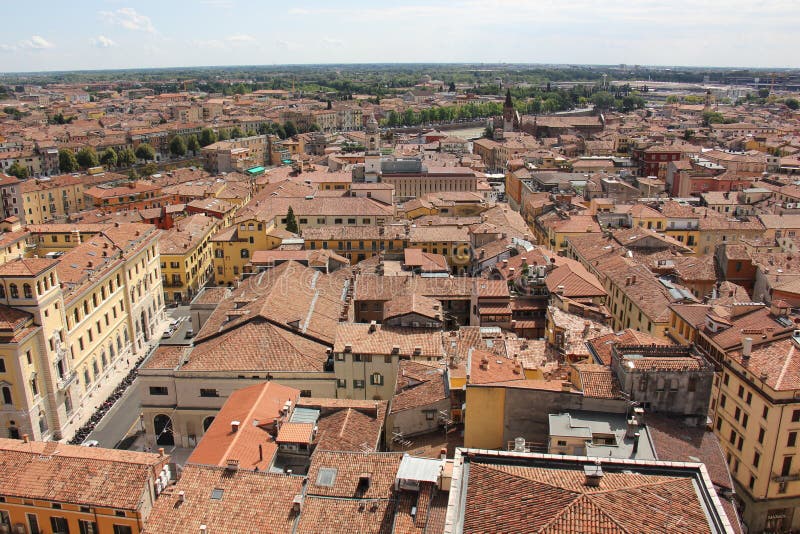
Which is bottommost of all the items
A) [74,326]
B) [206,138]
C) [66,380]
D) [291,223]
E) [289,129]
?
[66,380]

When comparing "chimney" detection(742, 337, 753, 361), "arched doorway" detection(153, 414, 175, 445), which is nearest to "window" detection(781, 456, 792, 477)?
"chimney" detection(742, 337, 753, 361)

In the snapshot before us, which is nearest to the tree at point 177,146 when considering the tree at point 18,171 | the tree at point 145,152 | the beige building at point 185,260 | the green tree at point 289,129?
the tree at point 145,152

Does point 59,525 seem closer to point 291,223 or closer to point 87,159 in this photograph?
point 291,223

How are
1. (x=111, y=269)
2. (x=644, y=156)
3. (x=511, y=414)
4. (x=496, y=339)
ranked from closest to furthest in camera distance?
(x=511, y=414)
(x=496, y=339)
(x=111, y=269)
(x=644, y=156)

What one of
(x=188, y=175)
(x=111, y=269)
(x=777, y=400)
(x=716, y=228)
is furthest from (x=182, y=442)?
(x=188, y=175)

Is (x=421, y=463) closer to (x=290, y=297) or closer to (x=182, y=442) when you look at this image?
(x=182, y=442)

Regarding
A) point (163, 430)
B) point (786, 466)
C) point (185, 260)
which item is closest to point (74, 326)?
point (163, 430)
